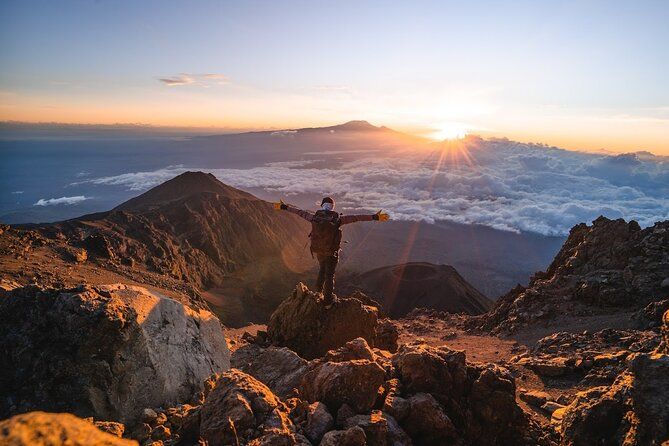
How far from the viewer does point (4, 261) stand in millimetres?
18938

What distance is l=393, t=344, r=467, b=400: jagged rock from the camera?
5320mm

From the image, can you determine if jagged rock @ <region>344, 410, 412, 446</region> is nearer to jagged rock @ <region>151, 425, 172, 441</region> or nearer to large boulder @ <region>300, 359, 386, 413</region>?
large boulder @ <region>300, 359, 386, 413</region>

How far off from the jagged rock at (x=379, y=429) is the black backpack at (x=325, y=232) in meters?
4.83

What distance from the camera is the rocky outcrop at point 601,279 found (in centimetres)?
1536

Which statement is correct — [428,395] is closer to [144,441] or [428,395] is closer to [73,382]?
[144,441]

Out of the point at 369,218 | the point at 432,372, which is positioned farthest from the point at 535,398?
the point at 369,218

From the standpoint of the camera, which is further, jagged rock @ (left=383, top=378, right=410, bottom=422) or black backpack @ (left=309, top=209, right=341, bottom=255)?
black backpack @ (left=309, top=209, right=341, bottom=255)

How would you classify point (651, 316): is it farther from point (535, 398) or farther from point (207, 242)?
point (207, 242)

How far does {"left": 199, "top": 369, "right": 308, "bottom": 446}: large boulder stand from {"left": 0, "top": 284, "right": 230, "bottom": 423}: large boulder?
1.10 meters

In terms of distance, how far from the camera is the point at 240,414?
12.2 ft

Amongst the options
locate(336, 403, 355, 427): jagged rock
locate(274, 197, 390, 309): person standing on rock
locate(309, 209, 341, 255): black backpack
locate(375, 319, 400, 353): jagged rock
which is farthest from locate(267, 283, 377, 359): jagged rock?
locate(336, 403, 355, 427): jagged rock

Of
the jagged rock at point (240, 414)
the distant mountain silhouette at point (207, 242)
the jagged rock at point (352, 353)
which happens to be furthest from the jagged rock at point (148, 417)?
the distant mountain silhouette at point (207, 242)

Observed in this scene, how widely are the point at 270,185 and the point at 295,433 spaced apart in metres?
160

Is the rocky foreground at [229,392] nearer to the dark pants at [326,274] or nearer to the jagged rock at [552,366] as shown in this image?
the jagged rock at [552,366]
